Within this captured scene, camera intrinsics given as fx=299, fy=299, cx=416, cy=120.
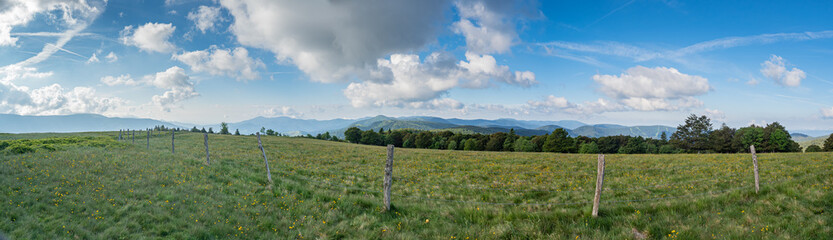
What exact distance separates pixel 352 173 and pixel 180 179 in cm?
846

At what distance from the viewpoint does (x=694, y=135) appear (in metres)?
85.6

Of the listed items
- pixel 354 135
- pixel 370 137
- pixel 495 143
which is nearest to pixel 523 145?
pixel 495 143

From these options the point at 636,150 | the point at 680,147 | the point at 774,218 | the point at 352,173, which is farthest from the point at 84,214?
the point at 680,147

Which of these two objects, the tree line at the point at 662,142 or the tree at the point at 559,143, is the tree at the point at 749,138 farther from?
the tree at the point at 559,143

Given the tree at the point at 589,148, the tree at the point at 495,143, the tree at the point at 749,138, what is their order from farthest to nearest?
the tree at the point at 495,143, the tree at the point at 589,148, the tree at the point at 749,138

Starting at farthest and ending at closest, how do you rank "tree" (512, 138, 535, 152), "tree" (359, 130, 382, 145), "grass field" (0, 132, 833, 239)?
"tree" (359, 130, 382, 145) < "tree" (512, 138, 535, 152) < "grass field" (0, 132, 833, 239)

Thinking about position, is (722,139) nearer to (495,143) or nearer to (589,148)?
(589,148)

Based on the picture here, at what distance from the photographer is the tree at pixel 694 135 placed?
83.2 meters

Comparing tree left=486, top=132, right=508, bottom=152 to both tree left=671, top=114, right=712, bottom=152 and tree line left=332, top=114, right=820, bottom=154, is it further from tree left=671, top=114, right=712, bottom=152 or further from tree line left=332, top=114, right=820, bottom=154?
tree left=671, top=114, right=712, bottom=152

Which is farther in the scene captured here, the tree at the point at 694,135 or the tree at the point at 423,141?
the tree at the point at 423,141

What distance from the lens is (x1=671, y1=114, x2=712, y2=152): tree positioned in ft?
273

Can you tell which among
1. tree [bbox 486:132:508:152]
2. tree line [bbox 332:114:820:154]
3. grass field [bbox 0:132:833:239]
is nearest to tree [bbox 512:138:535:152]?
tree line [bbox 332:114:820:154]

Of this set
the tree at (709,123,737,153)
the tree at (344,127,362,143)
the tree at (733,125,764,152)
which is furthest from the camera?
the tree at (344,127,362,143)

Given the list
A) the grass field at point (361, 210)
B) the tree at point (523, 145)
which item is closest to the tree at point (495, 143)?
the tree at point (523, 145)
